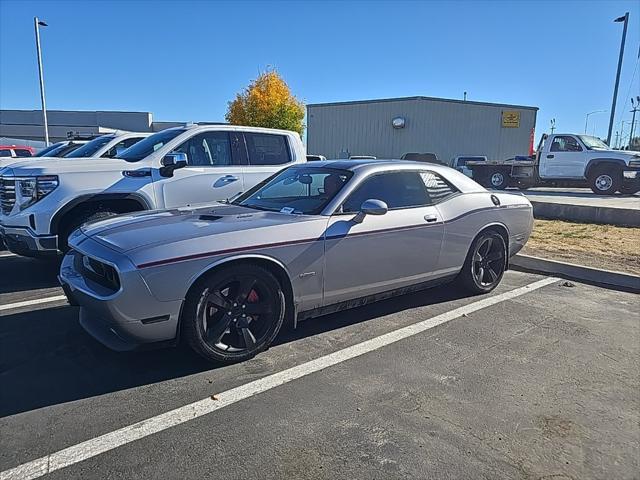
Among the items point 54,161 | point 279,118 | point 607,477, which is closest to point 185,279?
point 607,477

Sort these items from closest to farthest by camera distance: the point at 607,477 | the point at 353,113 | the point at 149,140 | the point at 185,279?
1. the point at 607,477
2. the point at 185,279
3. the point at 149,140
4. the point at 353,113

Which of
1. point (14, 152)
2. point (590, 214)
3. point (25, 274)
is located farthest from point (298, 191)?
point (14, 152)

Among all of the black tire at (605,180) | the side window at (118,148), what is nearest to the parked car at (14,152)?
the side window at (118,148)

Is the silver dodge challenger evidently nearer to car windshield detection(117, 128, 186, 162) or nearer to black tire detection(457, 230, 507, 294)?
black tire detection(457, 230, 507, 294)

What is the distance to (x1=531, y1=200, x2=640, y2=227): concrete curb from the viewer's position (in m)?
9.61

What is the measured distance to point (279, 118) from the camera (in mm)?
37281

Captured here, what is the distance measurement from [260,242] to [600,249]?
628cm

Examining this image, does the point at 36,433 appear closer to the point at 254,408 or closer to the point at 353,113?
the point at 254,408

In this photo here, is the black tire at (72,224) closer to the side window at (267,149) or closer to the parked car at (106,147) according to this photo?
the side window at (267,149)

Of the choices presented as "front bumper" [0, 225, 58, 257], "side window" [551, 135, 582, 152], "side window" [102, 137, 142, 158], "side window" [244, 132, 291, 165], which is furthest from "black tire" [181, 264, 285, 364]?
"side window" [551, 135, 582, 152]

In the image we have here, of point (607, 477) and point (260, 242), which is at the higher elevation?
point (260, 242)

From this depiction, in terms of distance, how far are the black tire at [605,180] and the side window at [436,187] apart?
45.9 feet

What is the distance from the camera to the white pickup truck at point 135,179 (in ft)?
17.7

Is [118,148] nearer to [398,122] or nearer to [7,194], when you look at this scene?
[7,194]
